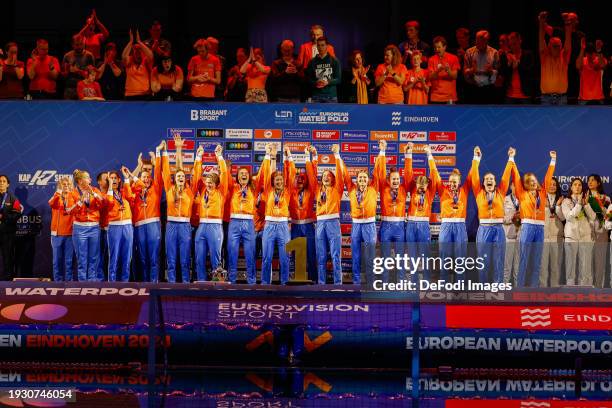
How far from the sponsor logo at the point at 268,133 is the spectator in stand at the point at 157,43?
243cm

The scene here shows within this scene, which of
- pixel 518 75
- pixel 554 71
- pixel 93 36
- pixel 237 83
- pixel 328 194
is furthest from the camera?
pixel 93 36

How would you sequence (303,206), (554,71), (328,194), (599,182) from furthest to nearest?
1. (554,71)
2. (599,182)
3. (303,206)
4. (328,194)

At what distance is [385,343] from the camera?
11.1 m

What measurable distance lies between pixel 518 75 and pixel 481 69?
86cm

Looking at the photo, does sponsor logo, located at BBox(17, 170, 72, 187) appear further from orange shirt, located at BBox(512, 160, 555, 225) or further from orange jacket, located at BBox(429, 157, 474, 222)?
orange shirt, located at BBox(512, 160, 555, 225)

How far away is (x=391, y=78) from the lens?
18609 mm

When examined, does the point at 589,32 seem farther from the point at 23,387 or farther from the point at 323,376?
the point at 23,387

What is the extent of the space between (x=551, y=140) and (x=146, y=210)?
314 inches

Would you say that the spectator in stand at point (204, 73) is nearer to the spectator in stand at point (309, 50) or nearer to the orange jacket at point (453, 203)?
the spectator in stand at point (309, 50)

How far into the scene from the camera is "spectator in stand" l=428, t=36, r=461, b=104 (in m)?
18.5

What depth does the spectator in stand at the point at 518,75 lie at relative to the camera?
62.1ft

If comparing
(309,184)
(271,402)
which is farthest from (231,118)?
(271,402)

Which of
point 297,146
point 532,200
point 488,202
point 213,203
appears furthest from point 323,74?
point 532,200

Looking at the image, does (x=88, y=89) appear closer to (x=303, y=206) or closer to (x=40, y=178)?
(x=40, y=178)
